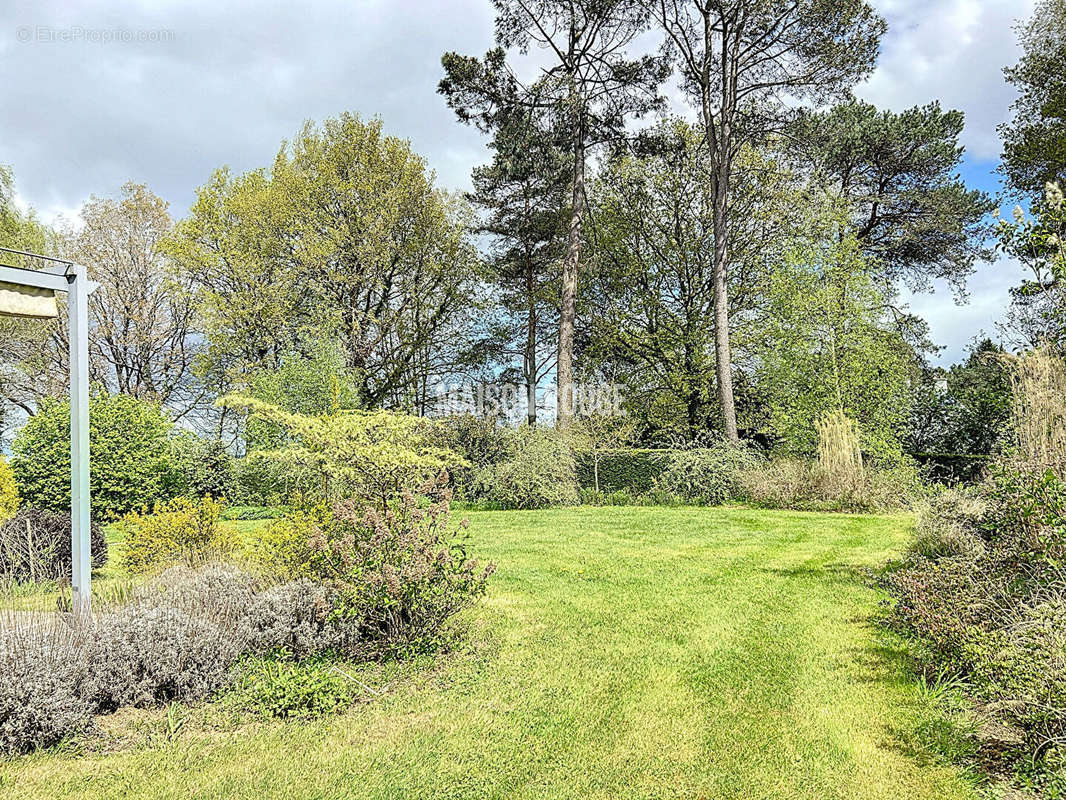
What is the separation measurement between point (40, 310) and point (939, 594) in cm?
616

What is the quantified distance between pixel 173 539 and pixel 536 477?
7993 millimetres

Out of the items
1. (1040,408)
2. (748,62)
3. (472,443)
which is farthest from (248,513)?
(748,62)

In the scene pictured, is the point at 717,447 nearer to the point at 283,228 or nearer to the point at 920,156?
the point at 920,156

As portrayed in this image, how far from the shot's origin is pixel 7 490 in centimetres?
823

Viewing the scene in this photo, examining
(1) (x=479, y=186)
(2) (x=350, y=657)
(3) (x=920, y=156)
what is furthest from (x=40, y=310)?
(3) (x=920, y=156)

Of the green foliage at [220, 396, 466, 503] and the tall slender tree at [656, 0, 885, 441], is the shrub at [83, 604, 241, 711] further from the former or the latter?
the tall slender tree at [656, 0, 885, 441]

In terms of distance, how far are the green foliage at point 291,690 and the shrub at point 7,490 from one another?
6577 mm

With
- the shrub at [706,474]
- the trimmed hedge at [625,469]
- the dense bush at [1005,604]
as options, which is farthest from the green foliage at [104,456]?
the dense bush at [1005,604]

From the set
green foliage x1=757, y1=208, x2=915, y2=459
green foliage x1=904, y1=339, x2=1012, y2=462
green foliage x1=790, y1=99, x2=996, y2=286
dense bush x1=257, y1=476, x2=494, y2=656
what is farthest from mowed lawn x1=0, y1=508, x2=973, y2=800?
green foliage x1=790, y1=99, x2=996, y2=286

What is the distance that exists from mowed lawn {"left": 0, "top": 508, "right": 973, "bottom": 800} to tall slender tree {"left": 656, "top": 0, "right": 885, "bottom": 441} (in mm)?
9690

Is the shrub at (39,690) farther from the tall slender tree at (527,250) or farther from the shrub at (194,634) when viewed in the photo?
the tall slender tree at (527,250)

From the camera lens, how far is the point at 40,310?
13.4ft

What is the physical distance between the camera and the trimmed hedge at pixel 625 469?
13125 mm

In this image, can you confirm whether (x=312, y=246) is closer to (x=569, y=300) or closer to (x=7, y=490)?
(x=569, y=300)
